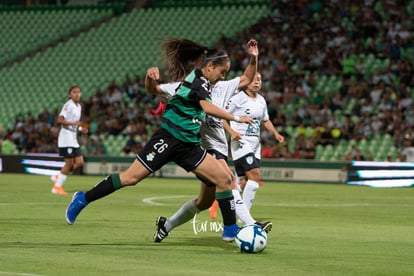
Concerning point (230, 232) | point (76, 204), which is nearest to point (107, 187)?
point (76, 204)

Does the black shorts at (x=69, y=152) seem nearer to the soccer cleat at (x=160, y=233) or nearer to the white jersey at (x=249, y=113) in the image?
the white jersey at (x=249, y=113)

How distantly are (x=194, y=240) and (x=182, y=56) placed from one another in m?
2.32

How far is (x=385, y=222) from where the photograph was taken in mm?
15422

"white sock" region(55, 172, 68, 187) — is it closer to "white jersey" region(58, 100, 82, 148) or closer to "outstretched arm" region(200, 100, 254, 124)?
"white jersey" region(58, 100, 82, 148)

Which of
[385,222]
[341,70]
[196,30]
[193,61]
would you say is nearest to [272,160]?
[341,70]

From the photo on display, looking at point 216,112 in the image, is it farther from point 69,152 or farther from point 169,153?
point 69,152

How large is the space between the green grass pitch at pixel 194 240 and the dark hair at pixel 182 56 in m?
2.07

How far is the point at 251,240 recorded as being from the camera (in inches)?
398

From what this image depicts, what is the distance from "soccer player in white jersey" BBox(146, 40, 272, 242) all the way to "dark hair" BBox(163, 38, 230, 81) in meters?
0.31

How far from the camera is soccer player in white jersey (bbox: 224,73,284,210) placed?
14461 mm

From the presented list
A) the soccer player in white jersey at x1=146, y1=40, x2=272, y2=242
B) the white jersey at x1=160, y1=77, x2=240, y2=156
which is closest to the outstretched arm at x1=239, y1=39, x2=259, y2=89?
the soccer player in white jersey at x1=146, y1=40, x2=272, y2=242

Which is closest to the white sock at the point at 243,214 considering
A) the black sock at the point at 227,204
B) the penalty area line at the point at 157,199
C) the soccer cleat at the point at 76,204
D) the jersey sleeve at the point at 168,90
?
the black sock at the point at 227,204

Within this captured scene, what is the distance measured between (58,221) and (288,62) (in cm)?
2229

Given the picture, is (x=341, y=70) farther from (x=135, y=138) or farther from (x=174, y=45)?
(x=174, y=45)
